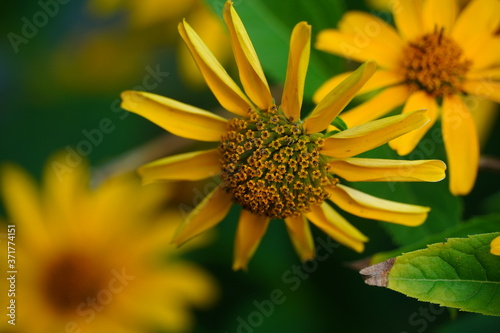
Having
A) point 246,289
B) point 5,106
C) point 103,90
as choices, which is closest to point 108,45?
point 103,90

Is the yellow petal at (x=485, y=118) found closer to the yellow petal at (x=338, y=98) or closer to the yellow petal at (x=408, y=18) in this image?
the yellow petal at (x=408, y=18)

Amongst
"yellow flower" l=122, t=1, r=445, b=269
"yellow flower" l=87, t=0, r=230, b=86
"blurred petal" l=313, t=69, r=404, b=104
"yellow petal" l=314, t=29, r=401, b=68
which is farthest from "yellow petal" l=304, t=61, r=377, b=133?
"yellow flower" l=87, t=0, r=230, b=86

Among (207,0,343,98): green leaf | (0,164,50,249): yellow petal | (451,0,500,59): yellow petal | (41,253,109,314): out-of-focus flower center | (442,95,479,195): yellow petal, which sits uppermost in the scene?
(451,0,500,59): yellow petal

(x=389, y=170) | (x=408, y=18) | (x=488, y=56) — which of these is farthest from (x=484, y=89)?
(x=389, y=170)

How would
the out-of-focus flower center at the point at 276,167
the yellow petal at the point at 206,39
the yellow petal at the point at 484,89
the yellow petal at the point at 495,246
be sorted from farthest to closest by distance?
1. the yellow petal at the point at 206,39
2. the yellow petal at the point at 484,89
3. the out-of-focus flower center at the point at 276,167
4. the yellow petal at the point at 495,246

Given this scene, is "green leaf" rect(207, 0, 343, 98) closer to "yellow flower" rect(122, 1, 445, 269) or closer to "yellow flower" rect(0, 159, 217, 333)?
"yellow flower" rect(122, 1, 445, 269)

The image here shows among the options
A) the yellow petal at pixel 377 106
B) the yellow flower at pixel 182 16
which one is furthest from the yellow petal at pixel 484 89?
the yellow flower at pixel 182 16

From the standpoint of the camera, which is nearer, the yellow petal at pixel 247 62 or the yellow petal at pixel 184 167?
the yellow petal at pixel 247 62
